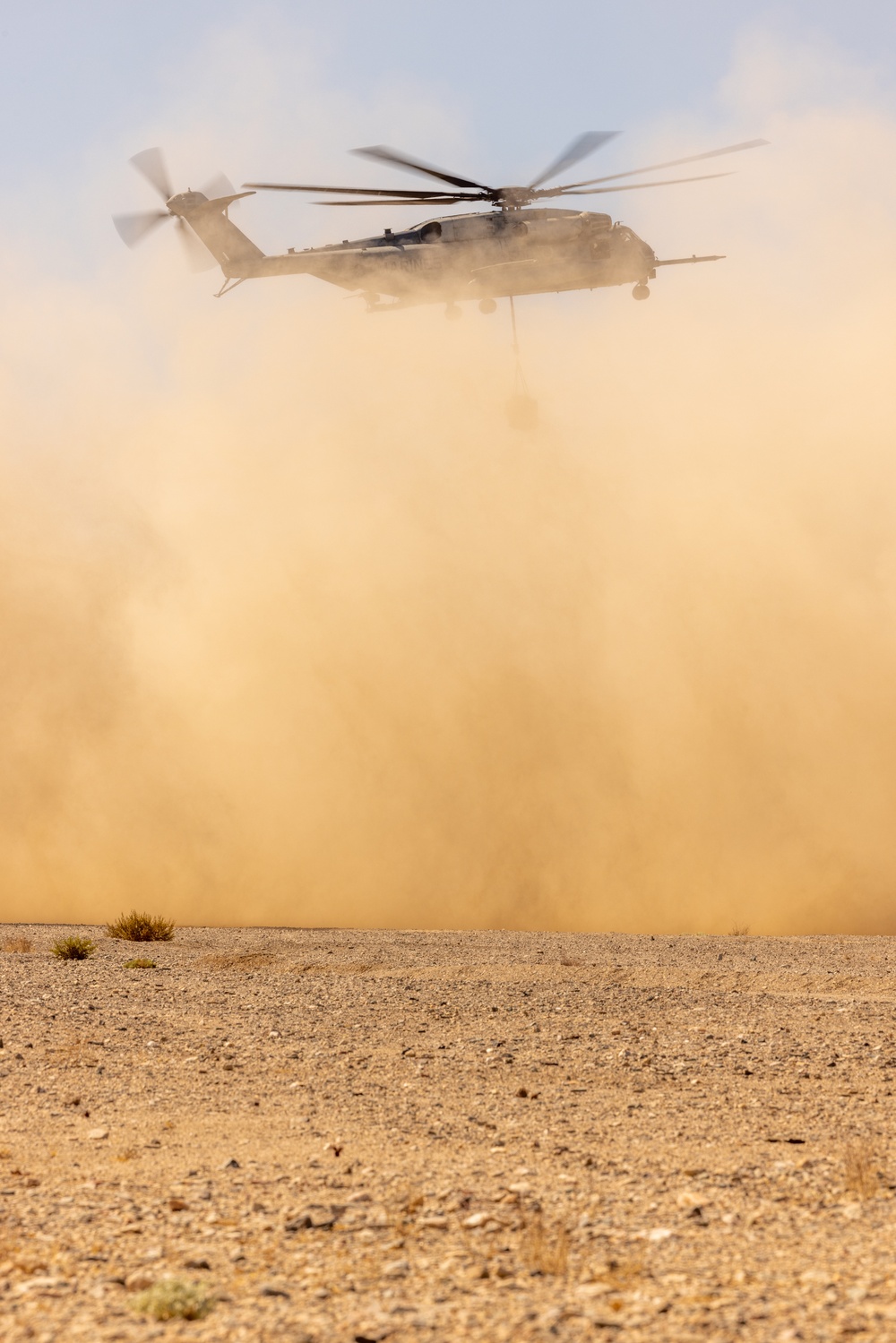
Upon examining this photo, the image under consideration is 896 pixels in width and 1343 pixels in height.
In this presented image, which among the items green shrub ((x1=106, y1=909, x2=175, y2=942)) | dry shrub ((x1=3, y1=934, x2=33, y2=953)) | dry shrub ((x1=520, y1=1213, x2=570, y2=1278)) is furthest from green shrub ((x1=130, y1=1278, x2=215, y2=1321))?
green shrub ((x1=106, y1=909, x2=175, y2=942))

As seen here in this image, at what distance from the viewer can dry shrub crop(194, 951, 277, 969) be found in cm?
1831

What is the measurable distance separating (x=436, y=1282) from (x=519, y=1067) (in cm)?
479

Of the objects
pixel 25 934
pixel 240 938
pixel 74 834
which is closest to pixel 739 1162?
pixel 240 938

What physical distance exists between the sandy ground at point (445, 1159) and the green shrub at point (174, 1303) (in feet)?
0.17

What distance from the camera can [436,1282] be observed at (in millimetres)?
5496

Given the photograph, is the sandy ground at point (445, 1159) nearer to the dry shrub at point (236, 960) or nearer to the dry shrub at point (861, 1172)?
the dry shrub at point (861, 1172)

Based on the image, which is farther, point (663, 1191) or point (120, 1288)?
point (663, 1191)

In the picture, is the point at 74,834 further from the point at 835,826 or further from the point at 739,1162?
the point at 739,1162

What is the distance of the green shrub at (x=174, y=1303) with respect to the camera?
498 centimetres

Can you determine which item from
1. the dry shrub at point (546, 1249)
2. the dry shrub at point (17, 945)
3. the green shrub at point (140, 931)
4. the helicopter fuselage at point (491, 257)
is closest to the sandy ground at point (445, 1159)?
the dry shrub at point (546, 1249)

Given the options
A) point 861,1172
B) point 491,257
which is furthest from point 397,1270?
point 491,257

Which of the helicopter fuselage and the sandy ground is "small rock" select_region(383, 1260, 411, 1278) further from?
the helicopter fuselage

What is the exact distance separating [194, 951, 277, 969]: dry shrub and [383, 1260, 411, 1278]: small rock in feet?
41.8

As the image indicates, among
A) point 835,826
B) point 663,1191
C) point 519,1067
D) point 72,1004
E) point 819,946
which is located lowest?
point 663,1191
